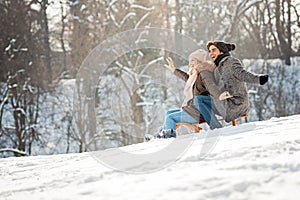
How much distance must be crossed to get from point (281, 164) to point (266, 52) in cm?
1448

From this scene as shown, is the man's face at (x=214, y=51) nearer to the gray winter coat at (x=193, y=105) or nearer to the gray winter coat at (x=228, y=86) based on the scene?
the gray winter coat at (x=228, y=86)

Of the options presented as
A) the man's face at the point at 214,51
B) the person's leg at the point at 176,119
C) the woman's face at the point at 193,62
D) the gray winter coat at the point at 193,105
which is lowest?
the person's leg at the point at 176,119

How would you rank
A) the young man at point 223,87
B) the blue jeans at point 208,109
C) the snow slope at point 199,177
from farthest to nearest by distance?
1. the blue jeans at point 208,109
2. the young man at point 223,87
3. the snow slope at point 199,177

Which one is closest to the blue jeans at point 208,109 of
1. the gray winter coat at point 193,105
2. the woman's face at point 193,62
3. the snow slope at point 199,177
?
the gray winter coat at point 193,105

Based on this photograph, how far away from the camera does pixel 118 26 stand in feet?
43.9

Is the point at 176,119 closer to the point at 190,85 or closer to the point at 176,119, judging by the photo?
the point at 176,119

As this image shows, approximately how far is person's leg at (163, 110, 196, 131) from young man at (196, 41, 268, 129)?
0.78 ft

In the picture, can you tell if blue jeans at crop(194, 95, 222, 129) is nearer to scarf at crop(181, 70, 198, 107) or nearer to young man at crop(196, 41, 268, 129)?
young man at crop(196, 41, 268, 129)

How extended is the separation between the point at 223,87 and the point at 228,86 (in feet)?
0.18

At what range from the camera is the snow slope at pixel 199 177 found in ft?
6.23

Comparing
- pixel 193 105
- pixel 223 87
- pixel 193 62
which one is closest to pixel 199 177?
pixel 223 87

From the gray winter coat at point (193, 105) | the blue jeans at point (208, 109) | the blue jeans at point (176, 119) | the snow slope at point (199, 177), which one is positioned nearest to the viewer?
the snow slope at point (199, 177)

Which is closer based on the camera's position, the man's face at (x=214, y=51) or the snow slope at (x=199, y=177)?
the snow slope at (x=199, y=177)

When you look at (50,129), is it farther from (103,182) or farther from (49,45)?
(103,182)
